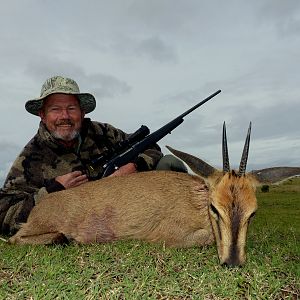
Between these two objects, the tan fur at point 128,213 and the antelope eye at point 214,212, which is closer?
the antelope eye at point 214,212

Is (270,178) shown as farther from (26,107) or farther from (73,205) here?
(26,107)

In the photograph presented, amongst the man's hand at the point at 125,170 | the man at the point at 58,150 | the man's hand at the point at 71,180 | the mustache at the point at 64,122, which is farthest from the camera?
the mustache at the point at 64,122

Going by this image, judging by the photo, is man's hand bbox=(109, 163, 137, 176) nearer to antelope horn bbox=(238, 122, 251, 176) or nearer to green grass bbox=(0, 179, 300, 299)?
green grass bbox=(0, 179, 300, 299)

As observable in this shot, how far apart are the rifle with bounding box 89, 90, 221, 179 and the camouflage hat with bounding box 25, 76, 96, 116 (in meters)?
1.49

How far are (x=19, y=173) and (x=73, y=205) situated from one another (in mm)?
2635

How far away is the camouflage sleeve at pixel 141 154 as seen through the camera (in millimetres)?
11422

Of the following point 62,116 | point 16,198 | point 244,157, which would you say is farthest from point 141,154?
point 244,157

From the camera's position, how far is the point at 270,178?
7.79 m

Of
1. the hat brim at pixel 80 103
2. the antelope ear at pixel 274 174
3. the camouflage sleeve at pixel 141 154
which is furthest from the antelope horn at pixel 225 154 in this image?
the hat brim at pixel 80 103

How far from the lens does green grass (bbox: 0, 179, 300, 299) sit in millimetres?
4972

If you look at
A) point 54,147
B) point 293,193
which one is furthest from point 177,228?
point 293,193

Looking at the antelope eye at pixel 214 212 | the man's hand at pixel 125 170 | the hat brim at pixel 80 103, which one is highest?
the hat brim at pixel 80 103

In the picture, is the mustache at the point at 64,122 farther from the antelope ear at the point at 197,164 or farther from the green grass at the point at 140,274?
the green grass at the point at 140,274

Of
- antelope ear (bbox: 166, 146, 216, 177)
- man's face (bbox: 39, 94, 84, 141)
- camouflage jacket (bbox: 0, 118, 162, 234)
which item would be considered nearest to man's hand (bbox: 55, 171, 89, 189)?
camouflage jacket (bbox: 0, 118, 162, 234)
